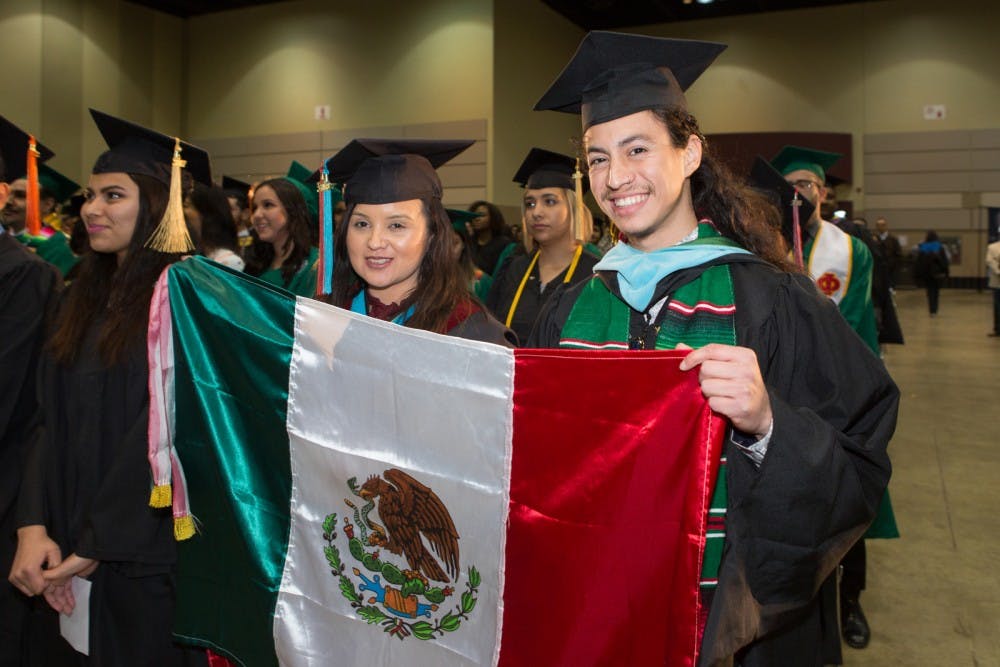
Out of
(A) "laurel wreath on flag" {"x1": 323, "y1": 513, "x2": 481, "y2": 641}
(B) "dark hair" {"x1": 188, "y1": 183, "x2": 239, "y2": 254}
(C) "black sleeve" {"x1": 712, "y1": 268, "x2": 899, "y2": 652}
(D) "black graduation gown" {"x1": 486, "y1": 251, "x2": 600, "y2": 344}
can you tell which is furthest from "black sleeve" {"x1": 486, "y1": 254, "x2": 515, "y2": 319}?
(C) "black sleeve" {"x1": 712, "y1": 268, "x2": 899, "y2": 652}

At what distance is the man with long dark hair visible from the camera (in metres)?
1.31

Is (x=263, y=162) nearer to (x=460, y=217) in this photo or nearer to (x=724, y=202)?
(x=460, y=217)

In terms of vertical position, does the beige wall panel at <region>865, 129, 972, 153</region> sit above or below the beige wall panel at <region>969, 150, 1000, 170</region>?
above

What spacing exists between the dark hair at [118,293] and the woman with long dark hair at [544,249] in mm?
2231

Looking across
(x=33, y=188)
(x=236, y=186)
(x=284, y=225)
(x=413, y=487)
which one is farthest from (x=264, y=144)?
(x=413, y=487)

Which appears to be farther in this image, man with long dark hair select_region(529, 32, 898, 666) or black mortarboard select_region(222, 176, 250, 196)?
black mortarboard select_region(222, 176, 250, 196)

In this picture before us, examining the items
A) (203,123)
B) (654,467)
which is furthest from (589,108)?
(203,123)

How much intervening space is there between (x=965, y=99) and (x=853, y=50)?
2603 mm

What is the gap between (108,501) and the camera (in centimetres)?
204

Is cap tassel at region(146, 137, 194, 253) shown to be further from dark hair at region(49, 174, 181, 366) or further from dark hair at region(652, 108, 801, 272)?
dark hair at region(652, 108, 801, 272)

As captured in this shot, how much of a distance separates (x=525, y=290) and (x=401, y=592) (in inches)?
117

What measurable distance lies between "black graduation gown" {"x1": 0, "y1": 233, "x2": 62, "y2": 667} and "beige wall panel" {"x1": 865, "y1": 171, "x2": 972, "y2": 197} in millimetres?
18585

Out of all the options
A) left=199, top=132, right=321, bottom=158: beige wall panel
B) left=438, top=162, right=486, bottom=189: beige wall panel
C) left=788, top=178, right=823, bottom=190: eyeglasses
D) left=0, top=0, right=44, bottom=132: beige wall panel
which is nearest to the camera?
left=788, top=178, right=823, bottom=190: eyeglasses

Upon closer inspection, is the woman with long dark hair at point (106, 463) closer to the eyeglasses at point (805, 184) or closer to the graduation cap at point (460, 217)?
the graduation cap at point (460, 217)
